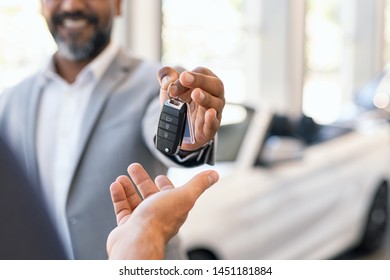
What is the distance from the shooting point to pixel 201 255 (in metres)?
1.25

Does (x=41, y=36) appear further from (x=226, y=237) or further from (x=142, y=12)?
(x=226, y=237)

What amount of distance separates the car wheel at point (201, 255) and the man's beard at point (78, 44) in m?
0.48

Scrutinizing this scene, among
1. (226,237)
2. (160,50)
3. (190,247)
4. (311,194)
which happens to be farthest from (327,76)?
(160,50)

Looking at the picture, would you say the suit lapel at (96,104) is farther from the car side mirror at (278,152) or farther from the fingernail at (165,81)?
the car side mirror at (278,152)

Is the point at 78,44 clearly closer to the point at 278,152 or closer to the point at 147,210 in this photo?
the point at 147,210

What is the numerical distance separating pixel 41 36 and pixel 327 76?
2.68 ft

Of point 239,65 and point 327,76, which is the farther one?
point 327,76

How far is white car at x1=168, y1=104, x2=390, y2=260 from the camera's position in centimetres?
134

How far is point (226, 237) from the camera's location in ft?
4.78

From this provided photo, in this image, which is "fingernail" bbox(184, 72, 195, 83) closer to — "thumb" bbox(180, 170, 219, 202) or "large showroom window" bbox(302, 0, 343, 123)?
"thumb" bbox(180, 170, 219, 202)

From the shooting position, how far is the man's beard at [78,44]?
83 centimetres

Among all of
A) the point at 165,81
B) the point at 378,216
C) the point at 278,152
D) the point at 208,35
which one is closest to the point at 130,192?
the point at 165,81

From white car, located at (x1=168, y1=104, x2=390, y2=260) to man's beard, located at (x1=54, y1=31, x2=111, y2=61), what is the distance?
29 centimetres

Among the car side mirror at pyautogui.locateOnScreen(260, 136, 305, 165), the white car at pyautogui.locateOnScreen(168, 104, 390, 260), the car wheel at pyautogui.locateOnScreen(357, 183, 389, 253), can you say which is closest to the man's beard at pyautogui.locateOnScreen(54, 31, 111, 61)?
the white car at pyautogui.locateOnScreen(168, 104, 390, 260)
